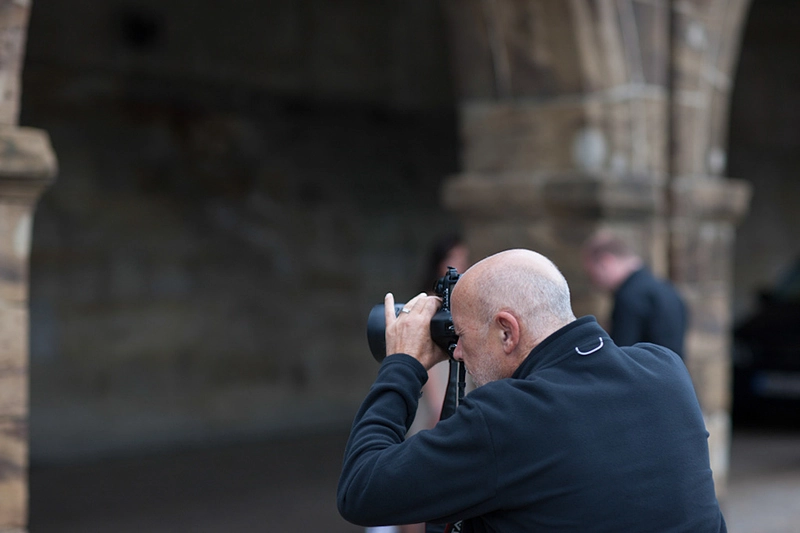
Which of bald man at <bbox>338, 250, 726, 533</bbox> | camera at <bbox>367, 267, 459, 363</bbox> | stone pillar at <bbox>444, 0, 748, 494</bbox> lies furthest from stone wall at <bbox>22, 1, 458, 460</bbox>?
bald man at <bbox>338, 250, 726, 533</bbox>

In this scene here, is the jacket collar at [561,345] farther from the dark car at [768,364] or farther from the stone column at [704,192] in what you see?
the dark car at [768,364]

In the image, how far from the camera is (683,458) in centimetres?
159

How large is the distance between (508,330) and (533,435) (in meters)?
0.19

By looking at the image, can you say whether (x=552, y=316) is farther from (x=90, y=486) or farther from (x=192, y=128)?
(x=192, y=128)

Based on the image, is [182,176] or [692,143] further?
[182,176]

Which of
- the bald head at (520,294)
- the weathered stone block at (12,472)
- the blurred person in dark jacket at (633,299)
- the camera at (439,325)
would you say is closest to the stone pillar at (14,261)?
the weathered stone block at (12,472)

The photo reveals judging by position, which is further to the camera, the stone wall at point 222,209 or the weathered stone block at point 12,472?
the stone wall at point 222,209

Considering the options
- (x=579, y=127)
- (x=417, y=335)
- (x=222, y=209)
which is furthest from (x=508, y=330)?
(x=222, y=209)

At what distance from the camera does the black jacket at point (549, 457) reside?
150 centimetres

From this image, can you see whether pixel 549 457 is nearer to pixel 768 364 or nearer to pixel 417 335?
pixel 417 335

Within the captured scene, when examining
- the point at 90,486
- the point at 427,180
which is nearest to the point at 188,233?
the point at 90,486

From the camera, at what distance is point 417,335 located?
1729 mm

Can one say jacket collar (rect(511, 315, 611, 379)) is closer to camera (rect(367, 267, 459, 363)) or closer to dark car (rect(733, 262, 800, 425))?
camera (rect(367, 267, 459, 363))

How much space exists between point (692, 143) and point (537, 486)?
11.9ft
